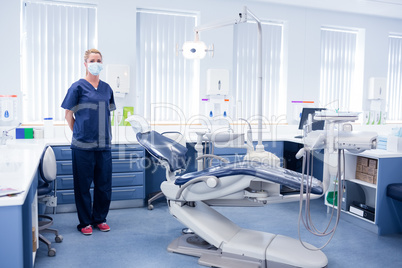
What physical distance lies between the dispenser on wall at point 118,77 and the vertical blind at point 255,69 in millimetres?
1456

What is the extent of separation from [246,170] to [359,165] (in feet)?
5.14

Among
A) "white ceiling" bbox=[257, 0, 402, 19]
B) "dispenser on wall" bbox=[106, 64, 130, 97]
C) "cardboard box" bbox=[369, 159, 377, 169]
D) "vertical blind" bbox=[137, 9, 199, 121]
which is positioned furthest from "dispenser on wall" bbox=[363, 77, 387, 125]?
"dispenser on wall" bbox=[106, 64, 130, 97]

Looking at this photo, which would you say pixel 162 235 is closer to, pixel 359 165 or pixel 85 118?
pixel 85 118

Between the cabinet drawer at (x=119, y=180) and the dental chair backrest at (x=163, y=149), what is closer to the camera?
the dental chair backrest at (x=163, y=149)

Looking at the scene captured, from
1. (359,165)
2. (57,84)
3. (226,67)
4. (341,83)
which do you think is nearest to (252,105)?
(226,67)

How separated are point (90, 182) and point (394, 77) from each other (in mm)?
4909

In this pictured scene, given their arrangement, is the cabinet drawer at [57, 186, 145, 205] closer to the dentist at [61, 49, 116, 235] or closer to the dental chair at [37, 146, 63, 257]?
the dentist at [61, 49, 116, 235]

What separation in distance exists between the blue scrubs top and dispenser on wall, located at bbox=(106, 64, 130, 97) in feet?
3.98

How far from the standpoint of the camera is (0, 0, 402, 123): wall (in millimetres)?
4039

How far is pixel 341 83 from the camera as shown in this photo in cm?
553

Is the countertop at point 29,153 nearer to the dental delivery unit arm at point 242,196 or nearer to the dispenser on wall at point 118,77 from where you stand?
the dispenser on wall at point 118,77

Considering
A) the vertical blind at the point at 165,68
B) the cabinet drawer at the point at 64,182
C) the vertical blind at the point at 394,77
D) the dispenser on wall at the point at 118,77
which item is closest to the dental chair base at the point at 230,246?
the cabinet drawer at the point at 64,182

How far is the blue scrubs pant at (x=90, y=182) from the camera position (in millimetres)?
3037

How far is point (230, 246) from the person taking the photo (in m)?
2.46
